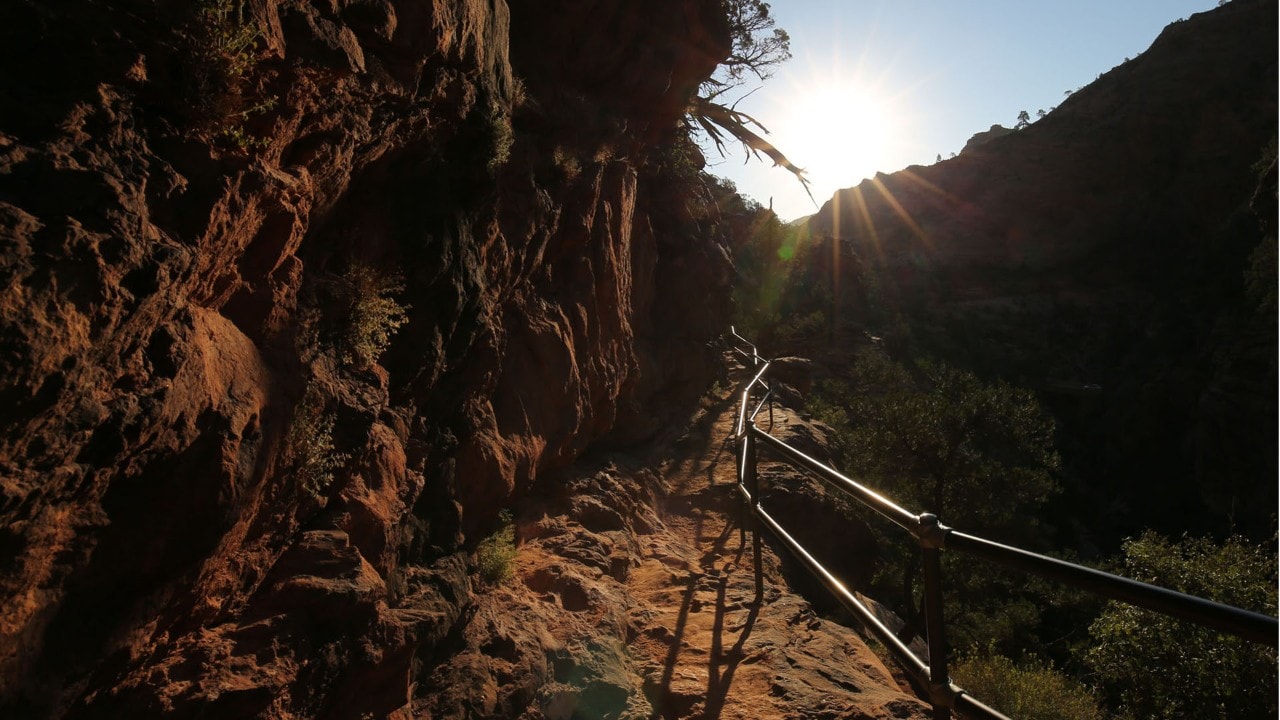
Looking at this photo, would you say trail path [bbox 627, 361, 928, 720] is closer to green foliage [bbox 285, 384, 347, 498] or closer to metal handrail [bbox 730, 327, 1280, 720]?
metal handrail [bbox 730, 327, 1280, 720]

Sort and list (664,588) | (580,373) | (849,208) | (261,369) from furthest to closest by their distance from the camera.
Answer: (849,208) → (580,373) → (664,588) → (261,369)

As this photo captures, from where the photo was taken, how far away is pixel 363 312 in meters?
3.67

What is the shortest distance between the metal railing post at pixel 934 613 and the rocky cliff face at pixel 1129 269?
96.6 ft

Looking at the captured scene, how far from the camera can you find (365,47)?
3.73 m

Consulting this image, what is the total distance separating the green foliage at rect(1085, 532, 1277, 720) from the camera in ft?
29.0

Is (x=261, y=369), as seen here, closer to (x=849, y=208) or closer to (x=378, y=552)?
(x=378, y=552)

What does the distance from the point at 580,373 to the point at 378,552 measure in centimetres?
422

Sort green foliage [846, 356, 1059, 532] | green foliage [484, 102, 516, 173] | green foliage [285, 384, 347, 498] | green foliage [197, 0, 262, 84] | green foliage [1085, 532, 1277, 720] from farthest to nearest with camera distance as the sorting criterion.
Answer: green foliage [846, 356, 1059, 532] → green foliage [1085, 532, 1277, 720] → green foliage [484, 102, 516, 173] → green foliage [285, 384, 347, 498] → green foliage [197, 0, 262, 84]

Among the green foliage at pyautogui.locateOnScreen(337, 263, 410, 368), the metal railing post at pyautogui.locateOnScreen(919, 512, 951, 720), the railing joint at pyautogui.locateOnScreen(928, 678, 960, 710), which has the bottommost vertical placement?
the railing joint at pyautogui.locateOnScreen(928, 678, 960, 710)

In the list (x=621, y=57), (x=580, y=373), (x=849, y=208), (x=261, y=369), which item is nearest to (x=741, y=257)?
(x=621, y=57)

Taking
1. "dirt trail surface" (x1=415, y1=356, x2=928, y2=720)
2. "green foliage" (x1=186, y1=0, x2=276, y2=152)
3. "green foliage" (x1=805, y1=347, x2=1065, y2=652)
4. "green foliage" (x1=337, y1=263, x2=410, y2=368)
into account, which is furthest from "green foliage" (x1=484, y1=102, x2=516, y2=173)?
"green foliage" (x1=805, y1=347, x2=1065, y2=652)

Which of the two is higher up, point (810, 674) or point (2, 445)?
point (2, 445)

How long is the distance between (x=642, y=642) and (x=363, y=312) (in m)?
2.64

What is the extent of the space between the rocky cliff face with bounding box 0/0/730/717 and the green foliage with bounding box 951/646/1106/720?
4.77 m
